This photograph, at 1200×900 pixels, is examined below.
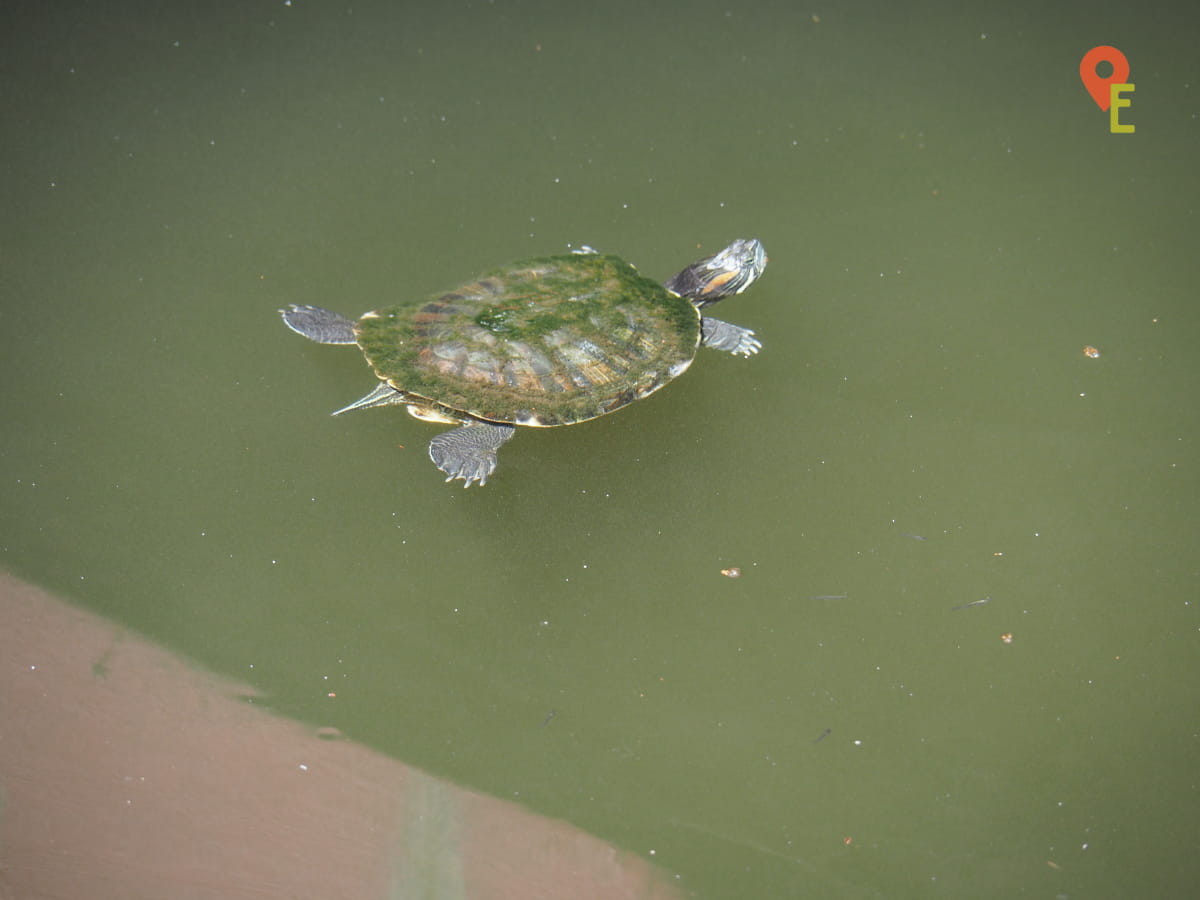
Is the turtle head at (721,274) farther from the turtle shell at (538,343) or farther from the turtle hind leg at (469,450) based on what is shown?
the turtle hind leg at (469,450)

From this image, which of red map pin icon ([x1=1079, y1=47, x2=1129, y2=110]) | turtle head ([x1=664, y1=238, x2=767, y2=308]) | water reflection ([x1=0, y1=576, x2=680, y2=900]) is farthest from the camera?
red map pin icon ([x1=1079, y1=47, x2=1129, y2=110])

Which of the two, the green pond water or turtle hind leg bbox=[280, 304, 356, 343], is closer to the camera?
the green pond water

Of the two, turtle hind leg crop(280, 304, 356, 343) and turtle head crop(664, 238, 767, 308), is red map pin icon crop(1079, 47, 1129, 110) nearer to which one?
turtle head crop(664, 238, 767, 308)

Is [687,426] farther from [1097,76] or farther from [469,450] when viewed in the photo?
[1097,76]

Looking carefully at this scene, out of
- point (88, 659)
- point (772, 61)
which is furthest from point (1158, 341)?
point (88, 659)

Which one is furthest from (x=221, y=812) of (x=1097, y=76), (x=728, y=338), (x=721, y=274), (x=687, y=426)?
(x=1097, y=76)

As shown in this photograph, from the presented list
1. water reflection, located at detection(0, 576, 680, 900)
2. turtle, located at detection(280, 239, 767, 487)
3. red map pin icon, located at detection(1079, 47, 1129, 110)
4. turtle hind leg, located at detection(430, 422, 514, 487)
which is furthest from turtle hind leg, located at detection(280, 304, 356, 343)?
red map pin icon, located at detection(1079, 47, 1129, 110)
